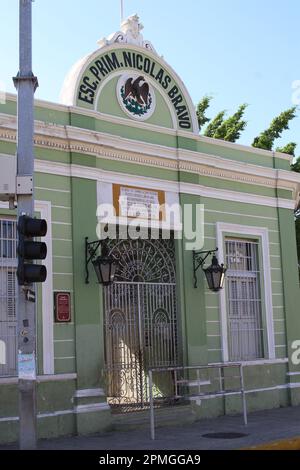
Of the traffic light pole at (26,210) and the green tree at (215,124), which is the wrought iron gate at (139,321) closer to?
the traffic light pole at (26,210)

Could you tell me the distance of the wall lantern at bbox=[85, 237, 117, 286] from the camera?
34.9 feet

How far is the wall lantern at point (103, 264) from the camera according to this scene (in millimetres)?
10633

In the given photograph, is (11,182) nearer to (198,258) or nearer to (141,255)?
(141,255)

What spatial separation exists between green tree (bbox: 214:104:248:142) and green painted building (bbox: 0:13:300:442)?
21.7 ft

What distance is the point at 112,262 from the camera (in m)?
10.6

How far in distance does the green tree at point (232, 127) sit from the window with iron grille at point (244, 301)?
7.98 m

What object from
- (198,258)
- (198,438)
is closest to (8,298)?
(198,438)

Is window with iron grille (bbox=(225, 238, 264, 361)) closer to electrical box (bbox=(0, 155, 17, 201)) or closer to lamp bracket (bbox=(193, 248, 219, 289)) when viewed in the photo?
lamp bracket (bbox=(193, 248, 219, 289))

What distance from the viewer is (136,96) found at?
40.3 feet

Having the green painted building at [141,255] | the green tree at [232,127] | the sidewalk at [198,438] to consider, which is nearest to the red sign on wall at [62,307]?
the green painted building at [141,255]

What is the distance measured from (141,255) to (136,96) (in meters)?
2.83

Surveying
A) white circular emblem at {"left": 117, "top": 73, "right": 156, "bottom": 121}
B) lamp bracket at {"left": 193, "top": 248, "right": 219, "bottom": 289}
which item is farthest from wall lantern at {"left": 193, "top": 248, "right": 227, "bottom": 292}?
white circular emblem at {"left": 117, "top": 73, "right": 156, "bottom": 121}

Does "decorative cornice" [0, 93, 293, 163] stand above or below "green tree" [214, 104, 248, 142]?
below
